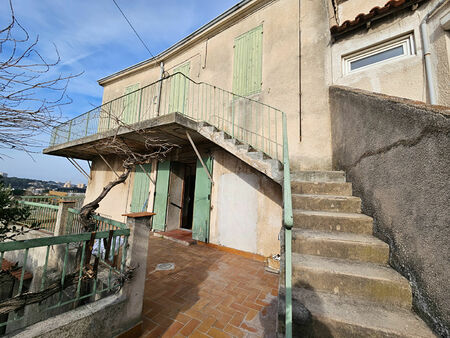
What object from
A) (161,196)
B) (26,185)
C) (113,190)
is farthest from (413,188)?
(26,185)

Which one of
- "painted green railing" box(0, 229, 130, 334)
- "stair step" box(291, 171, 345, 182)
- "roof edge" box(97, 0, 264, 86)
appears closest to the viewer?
"painted green railing" box(0, 229, 130, 334)

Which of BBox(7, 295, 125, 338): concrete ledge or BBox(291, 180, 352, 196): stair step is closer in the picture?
BBox(7, 295, 125, 338): concrete ledge

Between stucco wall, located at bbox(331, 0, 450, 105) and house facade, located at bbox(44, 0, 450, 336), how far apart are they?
0.05 feet

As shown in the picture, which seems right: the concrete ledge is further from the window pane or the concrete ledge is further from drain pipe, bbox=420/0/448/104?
the window pane

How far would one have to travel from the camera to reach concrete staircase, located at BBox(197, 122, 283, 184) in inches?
127

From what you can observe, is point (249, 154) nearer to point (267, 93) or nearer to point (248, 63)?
point (267, 93)

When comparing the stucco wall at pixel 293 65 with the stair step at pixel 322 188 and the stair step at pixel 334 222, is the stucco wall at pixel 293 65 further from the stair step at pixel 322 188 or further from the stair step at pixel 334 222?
the stair step at pixel 334 222

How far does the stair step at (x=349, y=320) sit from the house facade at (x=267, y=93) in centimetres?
130

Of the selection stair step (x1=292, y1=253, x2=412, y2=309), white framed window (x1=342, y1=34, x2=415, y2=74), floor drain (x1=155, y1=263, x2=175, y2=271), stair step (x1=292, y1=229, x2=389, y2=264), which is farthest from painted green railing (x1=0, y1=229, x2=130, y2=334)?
white framed window (x1=342, y1=34, x2=415, y2=74)

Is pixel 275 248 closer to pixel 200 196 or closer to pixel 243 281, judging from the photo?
pixel 243 281

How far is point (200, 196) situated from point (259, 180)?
1932 mm

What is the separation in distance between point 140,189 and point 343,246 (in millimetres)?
6650

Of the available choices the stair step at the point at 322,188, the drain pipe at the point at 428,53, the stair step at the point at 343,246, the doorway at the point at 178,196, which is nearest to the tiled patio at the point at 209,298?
the stair step at the point at 343,246

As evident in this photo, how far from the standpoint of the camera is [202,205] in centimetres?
515
